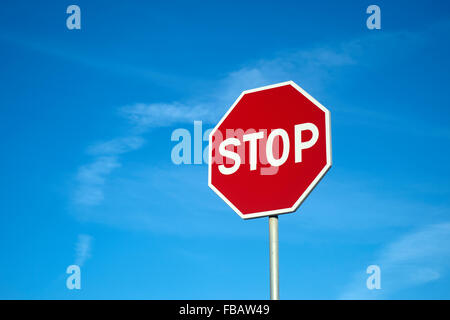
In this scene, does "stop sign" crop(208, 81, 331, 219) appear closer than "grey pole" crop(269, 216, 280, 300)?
No

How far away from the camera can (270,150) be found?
4.20m

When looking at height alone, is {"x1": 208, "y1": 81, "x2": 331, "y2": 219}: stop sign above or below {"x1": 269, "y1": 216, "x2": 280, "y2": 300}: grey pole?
above

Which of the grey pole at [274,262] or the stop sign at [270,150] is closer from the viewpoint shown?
the grey pole at [274,262]

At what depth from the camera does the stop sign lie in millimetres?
4031

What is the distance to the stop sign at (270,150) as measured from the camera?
4031mm

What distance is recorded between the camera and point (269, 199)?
4.09 m

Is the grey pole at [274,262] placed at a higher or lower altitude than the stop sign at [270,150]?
lower

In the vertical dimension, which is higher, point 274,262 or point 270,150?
point 270,150
